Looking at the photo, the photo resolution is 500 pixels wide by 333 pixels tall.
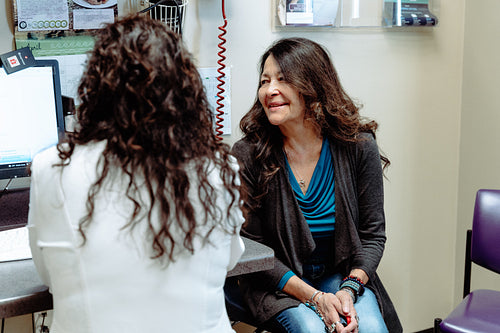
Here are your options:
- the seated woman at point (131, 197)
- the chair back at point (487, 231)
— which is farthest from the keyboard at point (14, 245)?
the chair back at point (487, 231)

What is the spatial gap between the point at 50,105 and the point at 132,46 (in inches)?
32.4

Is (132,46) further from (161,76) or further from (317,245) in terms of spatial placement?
(317,245)

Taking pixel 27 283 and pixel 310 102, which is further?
pixel 310 102

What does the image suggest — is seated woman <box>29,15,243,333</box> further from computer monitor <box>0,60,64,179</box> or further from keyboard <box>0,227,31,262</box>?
computer monitor <box>0,60,64,179</box>

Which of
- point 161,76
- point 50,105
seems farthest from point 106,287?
point 50,105

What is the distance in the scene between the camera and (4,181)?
Result: 188 centimetres

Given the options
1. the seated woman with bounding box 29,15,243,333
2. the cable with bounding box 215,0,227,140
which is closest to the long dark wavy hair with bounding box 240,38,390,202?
the cable with bounding box 215,0,227,140

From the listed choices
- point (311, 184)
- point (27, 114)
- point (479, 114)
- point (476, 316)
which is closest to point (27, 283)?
point (27, 114)

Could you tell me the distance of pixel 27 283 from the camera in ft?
4.10

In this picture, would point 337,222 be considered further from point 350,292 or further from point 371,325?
point 371,325

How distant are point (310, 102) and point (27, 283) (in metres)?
0.97

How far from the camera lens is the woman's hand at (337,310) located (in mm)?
Answer: 1564

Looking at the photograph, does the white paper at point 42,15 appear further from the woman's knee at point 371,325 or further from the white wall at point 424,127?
the woman's knee at point 371,325

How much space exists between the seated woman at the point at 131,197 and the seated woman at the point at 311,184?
669 mm
